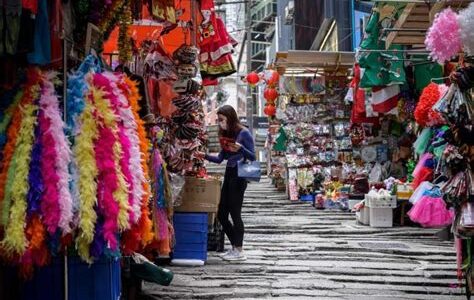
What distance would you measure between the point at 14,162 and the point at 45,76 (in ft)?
1.74

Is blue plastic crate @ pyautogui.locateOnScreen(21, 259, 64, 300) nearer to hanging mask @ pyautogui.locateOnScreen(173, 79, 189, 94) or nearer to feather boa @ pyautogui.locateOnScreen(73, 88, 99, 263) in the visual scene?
feather boa @ pyautogui.locateOnScreen(73, 88, 99, 263)

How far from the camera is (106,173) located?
343 cm

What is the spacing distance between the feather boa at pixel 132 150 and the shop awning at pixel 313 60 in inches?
370

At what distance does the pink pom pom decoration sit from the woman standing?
2.78m

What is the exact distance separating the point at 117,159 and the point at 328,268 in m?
4.12

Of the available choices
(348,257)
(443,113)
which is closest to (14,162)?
(443,113)

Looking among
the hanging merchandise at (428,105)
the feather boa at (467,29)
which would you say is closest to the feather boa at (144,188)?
the feather boa at (467,29)

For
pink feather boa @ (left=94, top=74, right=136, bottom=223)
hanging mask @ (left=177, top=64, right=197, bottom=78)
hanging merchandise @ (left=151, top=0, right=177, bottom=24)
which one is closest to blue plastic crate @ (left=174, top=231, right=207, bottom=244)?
hanging mask @ (left=177, top=64, right=197, bottom=78)

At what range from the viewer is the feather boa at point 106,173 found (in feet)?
11.0

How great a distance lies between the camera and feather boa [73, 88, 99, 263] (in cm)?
329

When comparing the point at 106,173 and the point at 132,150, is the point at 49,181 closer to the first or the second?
the point at 106,173

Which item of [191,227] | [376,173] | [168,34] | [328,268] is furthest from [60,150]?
[376,173]

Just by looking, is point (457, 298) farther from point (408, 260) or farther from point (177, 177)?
point (177, 177)

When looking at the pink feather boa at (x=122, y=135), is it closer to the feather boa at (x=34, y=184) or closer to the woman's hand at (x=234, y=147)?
the feather boa at (x=34, y=184)
